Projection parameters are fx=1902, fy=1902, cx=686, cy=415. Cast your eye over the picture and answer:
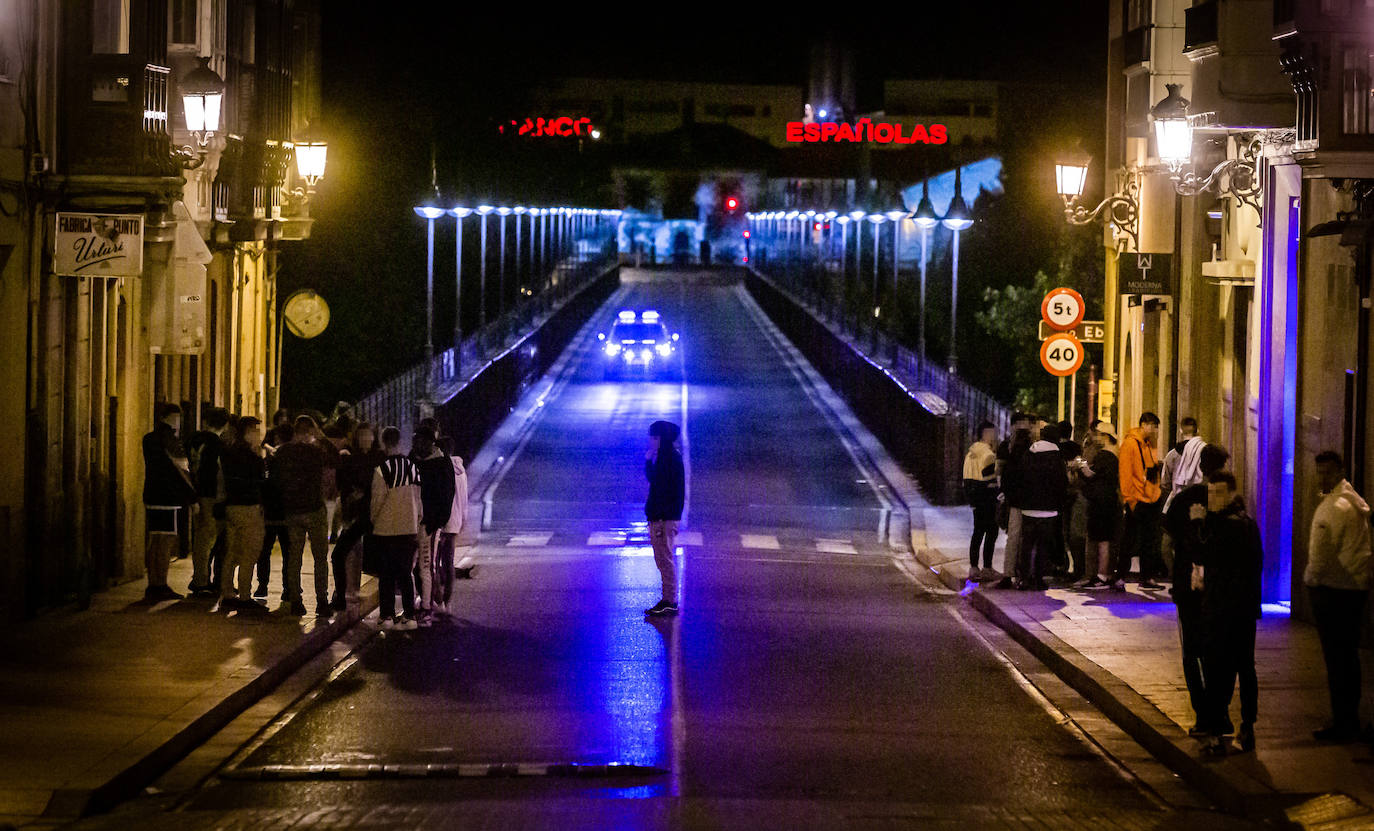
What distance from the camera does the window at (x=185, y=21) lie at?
22.0m

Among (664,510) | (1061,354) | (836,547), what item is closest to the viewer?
(664,510)

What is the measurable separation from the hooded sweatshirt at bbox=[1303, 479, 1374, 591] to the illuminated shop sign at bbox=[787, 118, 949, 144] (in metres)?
124

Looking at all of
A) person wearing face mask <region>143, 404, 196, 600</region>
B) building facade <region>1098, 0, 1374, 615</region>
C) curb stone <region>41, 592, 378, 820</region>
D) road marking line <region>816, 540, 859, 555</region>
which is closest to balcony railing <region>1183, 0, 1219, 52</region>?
building facade <region>1098, 0, 1374, 615</region>

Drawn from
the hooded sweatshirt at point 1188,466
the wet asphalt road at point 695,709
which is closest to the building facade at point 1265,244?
the hooded sweatshirt at point 1188,466

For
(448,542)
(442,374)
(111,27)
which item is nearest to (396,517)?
(448,542)

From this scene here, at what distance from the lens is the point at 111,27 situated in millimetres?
18250

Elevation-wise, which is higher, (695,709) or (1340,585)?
(1340,585)

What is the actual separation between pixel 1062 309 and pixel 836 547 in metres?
4.95

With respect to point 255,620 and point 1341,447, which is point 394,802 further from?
point 1341,447

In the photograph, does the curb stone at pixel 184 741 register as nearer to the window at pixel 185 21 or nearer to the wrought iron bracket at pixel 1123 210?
Answer: the window at pixel 185 21

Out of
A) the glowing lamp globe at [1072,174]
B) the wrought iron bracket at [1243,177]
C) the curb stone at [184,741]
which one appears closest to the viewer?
the curb stone at [184,741]

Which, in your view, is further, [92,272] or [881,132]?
[881,132]

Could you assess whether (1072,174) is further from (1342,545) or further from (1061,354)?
(1342,545)

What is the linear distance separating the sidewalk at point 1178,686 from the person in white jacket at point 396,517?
17.4 feet
